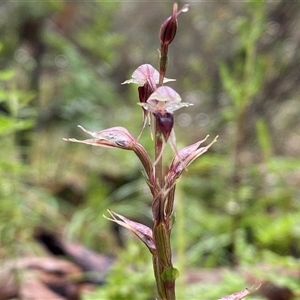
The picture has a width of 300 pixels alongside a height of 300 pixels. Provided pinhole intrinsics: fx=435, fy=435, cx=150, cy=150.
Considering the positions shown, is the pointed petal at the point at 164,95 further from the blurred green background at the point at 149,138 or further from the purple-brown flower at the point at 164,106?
the blurred green background at the point at 149,138

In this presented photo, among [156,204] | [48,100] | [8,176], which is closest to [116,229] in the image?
[48,100]

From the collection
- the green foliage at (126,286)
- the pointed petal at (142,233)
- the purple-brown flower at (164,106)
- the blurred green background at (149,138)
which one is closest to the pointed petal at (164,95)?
the purple-brown flower at (164,106)

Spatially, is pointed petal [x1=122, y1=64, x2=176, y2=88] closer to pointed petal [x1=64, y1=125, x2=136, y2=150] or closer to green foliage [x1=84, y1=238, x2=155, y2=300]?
pointed petal [x1=64, y1=125, x2=136, y2=150]

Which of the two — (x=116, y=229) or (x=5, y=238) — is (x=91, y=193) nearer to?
(x=116, y=229)

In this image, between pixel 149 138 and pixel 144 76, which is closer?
pixel 144 76

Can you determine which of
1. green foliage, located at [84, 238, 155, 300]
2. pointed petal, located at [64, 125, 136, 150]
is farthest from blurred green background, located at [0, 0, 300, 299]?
pointed petal, located at [64, 125, 136, 150]

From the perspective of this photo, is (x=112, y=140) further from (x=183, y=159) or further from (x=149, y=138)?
(x=149, y=138)

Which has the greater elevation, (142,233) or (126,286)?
(126,286)

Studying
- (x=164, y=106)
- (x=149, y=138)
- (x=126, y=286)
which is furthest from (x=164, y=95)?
(x=149, y=138)

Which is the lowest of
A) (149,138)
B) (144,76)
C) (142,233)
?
(142,233)
